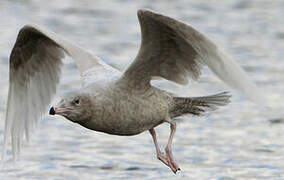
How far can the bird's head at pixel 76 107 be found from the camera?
8.90m

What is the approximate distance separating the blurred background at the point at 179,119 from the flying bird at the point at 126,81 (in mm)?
334

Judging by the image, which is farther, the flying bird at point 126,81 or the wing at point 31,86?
the wing at point 31,86

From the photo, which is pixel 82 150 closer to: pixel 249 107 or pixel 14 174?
pixel 14 174

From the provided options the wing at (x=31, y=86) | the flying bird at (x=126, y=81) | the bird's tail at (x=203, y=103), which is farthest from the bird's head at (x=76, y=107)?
the wing at (x=31, y=86)

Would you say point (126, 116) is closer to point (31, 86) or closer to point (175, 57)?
point (175, 57)

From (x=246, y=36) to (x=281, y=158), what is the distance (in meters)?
6.70

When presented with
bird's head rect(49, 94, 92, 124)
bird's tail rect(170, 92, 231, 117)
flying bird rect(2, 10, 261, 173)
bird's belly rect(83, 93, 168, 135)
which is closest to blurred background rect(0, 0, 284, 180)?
bird's tail rect(170, 92, 231, 117)

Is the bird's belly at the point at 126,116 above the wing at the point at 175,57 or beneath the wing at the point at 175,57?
beneath

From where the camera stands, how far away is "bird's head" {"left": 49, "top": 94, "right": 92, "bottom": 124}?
890 cm

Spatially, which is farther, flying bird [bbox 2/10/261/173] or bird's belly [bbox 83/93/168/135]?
bird's belly [bbox 83/93/168/135]

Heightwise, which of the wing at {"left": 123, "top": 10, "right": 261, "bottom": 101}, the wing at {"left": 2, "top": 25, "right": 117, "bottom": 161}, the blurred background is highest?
the wing at {"left": 123, "top": 10, "right": 261, "bottom": 101}

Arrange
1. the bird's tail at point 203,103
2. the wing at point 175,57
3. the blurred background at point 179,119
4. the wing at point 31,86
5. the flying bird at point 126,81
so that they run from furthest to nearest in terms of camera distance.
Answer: the blurred background at point 179,119 → the wing at point 31,86 → the bird's tail at point 203,103 → the flying bird at point 126,81 → the wing at point 175,57

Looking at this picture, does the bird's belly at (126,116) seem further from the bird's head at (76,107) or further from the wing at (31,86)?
the wing at (31,86)

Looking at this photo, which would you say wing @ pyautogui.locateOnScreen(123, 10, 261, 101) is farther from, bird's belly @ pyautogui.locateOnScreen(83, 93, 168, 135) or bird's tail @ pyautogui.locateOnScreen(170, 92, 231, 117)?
bird's tail @ pyautogui.locateOnScreen(170, 92, 231, 117)
